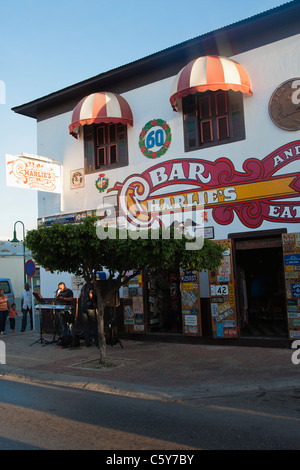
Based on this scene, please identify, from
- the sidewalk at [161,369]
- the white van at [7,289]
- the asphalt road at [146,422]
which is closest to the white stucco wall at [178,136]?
the sidewalk at [161,369]

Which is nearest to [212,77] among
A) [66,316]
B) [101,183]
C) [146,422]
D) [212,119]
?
[212,119]

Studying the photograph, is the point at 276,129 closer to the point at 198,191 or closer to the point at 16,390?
the point at 198,191

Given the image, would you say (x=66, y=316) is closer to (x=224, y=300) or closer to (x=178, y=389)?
(x=224, y=300)

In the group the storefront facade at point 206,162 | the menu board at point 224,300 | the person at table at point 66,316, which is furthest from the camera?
the person at table at point 66,316

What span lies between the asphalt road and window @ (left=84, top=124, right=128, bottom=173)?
8.03 m

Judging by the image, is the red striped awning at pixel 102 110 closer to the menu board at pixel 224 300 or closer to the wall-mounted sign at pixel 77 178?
the wall-mounted sign at pixel 77 178

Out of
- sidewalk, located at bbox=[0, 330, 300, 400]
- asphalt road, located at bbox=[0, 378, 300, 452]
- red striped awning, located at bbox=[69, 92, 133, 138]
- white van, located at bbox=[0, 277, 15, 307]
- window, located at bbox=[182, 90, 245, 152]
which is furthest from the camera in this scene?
white van, located at bbox=[0, 277, 15, 307]

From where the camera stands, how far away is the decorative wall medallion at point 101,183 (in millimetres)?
13305

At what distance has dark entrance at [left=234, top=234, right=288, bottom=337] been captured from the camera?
35.3 ft

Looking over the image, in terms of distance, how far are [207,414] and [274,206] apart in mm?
5973

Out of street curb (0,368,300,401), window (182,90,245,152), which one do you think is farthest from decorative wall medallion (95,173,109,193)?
street curb (0,368,300,401)

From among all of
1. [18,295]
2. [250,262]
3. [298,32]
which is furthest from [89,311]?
[18,295]

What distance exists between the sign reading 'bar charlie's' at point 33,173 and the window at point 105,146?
1.21 meters

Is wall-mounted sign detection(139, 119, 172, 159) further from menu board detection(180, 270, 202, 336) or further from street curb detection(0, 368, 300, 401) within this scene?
street curb detection(0, 368, 300, 401)
